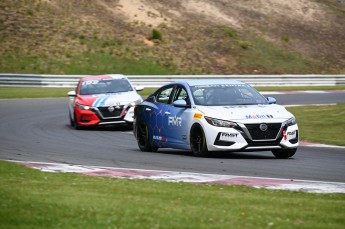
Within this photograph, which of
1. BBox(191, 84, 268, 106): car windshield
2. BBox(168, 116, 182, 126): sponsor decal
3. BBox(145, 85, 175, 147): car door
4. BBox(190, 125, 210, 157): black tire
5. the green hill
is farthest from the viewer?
the green hill

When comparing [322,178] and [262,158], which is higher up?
[322,178]

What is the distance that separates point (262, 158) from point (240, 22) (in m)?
47.1

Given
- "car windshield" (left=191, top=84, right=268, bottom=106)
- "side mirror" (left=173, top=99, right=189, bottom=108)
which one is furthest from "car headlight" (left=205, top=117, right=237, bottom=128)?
"side mirror" (left=173, top=99, right=189, bottom=108)

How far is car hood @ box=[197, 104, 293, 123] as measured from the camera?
16.0 meters

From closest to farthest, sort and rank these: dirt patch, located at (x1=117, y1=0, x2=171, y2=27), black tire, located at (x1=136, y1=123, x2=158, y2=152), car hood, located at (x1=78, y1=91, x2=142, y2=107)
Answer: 1. black tire, located at (x1=136, y1=123, x2=158, y2=152)
2. car hood, located at (x1=78, y1=91, x2=142, y2=107)
3. dirt patch, located at (x1=117, y1=0, x2=171, y2=27)

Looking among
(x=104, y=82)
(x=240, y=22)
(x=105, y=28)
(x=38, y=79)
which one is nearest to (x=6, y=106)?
(x=104, y=82)

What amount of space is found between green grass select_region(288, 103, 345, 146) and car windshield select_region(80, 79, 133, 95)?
4.72 m

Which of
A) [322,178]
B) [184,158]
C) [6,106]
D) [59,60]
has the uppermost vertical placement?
[322,178]

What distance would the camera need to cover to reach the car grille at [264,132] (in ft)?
52.3

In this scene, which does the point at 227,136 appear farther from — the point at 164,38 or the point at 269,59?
the point at 164,38

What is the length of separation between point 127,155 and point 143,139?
3.97ft

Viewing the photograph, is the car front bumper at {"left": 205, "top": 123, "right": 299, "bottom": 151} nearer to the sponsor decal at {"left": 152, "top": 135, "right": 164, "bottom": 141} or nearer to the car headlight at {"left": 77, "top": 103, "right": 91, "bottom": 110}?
the sponsor decal at {"left": 152, "top": 135, "right": 164, "bottom": 141}

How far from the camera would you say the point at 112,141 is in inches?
825

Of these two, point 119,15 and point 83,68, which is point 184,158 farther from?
point 119,15
